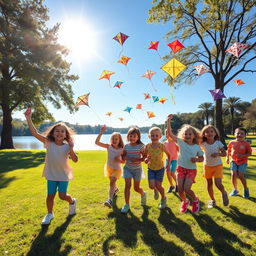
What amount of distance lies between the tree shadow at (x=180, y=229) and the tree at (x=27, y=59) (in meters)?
19.2

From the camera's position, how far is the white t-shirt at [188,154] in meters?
4.00

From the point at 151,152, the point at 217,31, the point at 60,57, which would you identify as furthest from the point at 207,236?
the point at 60,57

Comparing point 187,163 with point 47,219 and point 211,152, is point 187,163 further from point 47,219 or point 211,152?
point 47,219

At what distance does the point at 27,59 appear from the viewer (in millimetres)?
18203

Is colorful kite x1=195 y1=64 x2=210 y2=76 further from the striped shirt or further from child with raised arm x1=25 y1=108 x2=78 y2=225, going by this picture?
child with raised arm x1=25 y1=108 x2=78 y2=225

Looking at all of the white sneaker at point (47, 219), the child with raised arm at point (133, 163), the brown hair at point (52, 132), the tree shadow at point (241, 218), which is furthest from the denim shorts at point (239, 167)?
the white sneaker at point (47, 219)

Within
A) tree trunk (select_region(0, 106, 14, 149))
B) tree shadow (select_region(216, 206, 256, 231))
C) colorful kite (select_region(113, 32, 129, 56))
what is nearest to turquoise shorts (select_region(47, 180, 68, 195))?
tree shadow (select_region(216, 206, 256, 231))

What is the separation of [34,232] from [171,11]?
19.0m

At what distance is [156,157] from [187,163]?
72cm

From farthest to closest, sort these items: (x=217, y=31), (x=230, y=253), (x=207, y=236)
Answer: (x=217, y=31) → (x=207, y=236) → (x=230, y=253)

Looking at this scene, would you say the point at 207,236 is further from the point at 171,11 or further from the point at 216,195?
the point at 171,11

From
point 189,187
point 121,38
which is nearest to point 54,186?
point 189,187

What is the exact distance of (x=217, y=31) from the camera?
639 inches

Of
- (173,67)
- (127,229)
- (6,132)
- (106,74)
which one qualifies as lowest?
(127,229)
